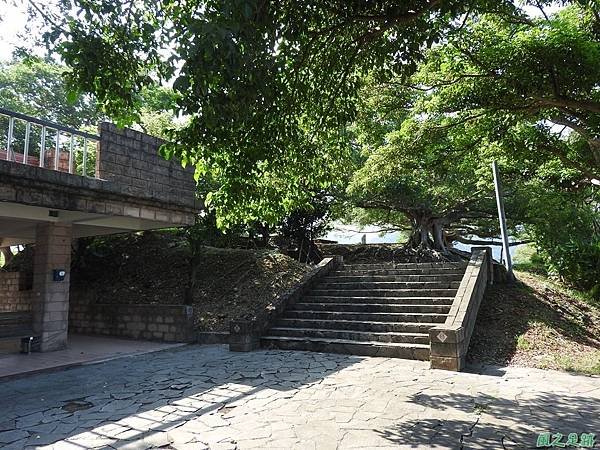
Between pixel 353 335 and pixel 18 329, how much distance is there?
21.7ft

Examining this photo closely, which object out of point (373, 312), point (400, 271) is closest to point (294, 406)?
point (373, 312)

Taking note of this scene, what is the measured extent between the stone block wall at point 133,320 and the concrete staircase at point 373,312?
2164 millimetres

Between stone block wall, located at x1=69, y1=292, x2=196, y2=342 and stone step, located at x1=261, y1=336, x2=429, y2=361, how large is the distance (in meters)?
2.19

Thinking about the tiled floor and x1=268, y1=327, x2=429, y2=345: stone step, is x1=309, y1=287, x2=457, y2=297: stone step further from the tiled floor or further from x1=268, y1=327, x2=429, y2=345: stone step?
the tiled floor

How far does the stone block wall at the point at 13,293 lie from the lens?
1304 cm

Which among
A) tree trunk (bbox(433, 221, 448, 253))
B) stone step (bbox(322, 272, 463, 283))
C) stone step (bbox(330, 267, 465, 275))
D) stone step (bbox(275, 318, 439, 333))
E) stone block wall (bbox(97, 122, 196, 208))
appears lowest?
stone step (bbox(275, 318, 439, 333))

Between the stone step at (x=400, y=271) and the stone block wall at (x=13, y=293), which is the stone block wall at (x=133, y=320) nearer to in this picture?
the stone block wall at (x=13, y=293)

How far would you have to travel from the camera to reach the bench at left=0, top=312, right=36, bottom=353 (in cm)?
838

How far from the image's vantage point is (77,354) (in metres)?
8.59

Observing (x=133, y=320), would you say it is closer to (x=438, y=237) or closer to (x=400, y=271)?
(x=400, y=271)

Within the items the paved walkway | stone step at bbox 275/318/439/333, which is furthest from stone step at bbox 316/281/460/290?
the paved walkway

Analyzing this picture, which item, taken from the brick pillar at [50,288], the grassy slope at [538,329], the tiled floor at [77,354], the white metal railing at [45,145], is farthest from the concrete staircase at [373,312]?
the white metal railing at [45,145]

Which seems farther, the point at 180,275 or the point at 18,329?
the point at 180,275

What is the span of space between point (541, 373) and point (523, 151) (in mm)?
4567
